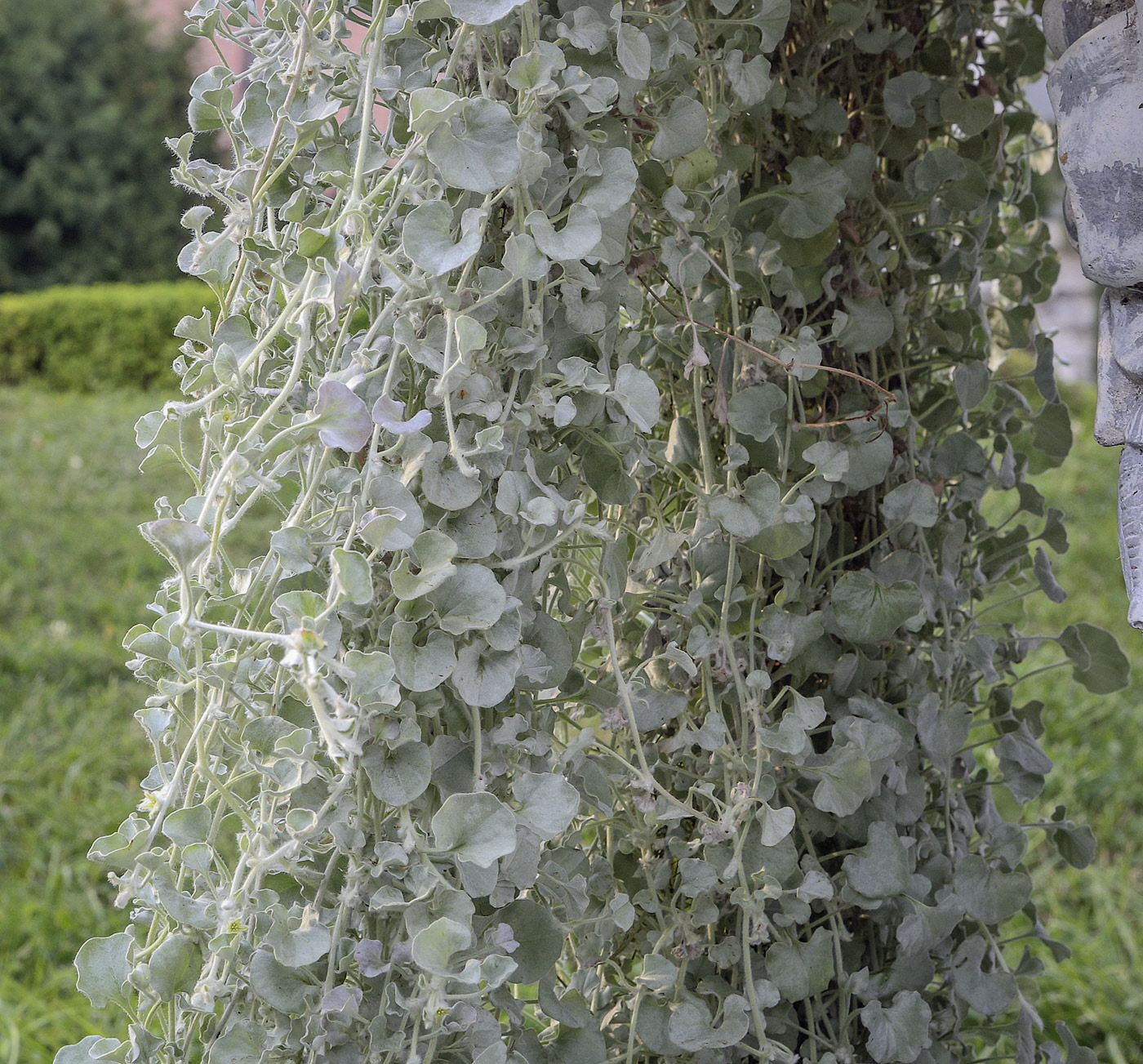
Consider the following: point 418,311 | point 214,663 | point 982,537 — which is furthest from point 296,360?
point 982,537

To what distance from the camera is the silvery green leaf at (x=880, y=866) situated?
3.26 feet

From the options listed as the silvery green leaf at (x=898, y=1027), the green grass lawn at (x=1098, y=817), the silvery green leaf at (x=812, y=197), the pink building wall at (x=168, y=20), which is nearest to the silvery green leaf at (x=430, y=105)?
the silvery green leaf at (x=812, y=197)

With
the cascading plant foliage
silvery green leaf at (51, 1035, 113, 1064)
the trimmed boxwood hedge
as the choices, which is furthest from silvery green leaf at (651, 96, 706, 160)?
the trimmed boxwood hedge

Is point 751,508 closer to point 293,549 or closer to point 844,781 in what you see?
point 844,781

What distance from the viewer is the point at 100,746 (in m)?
2.69

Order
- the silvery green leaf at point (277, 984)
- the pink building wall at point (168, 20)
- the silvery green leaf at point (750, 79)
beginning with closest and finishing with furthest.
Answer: the silvery green leaf at point (277, 984) < the silvery green leaf at point (750, 79) < the pink building wall at point (168, 20)

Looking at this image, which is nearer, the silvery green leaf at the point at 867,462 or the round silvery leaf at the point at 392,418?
the round silvery leaf at the point at 392,418

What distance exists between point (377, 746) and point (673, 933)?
0.43m

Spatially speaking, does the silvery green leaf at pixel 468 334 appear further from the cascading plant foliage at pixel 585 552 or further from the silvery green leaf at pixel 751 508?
the silvery green leaf at pixel 751 508

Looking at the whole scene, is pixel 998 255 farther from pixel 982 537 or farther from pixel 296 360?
pixel 296 360

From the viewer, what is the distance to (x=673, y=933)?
3.28 ft

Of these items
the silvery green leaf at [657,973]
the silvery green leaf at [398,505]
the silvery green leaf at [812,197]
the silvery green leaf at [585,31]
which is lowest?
the silvery green leaf at [657,973]

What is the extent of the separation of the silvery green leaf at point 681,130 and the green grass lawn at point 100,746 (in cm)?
157

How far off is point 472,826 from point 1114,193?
0.63m
